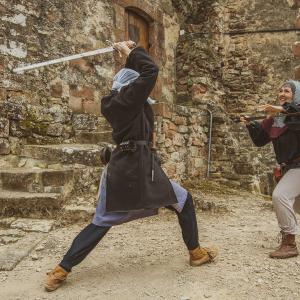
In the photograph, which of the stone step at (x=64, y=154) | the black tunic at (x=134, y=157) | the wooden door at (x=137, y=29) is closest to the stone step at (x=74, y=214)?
the stone step at (x=64, y=154)

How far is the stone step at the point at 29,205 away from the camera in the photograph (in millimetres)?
4375

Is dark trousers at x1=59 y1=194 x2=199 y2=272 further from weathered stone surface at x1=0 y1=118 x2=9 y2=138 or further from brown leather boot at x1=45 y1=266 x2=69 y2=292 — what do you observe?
weathered stone surface at x1=0 y1=118 x2=9 y2=138

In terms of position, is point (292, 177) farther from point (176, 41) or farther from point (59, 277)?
point (176, 41)

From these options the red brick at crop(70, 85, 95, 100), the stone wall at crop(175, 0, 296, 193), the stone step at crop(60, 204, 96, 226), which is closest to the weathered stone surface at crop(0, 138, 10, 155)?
the stone step at crop(60, 204, 96, 226)

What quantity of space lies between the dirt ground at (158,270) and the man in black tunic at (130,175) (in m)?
0.22

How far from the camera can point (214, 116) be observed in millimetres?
8109

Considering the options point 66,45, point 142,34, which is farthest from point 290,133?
point 142,34

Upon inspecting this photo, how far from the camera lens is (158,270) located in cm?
322

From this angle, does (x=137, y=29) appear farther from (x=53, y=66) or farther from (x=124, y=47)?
(x=124, y=47)

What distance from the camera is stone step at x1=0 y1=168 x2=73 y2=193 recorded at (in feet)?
→ 15.4

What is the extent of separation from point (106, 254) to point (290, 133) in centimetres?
180

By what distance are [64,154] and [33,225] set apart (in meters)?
1.34

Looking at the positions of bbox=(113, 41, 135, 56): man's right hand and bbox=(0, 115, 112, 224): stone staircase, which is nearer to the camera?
bbox=(113, 41, 135, 56): man's right hand

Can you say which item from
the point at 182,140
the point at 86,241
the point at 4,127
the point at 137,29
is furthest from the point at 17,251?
the point at 137,29
